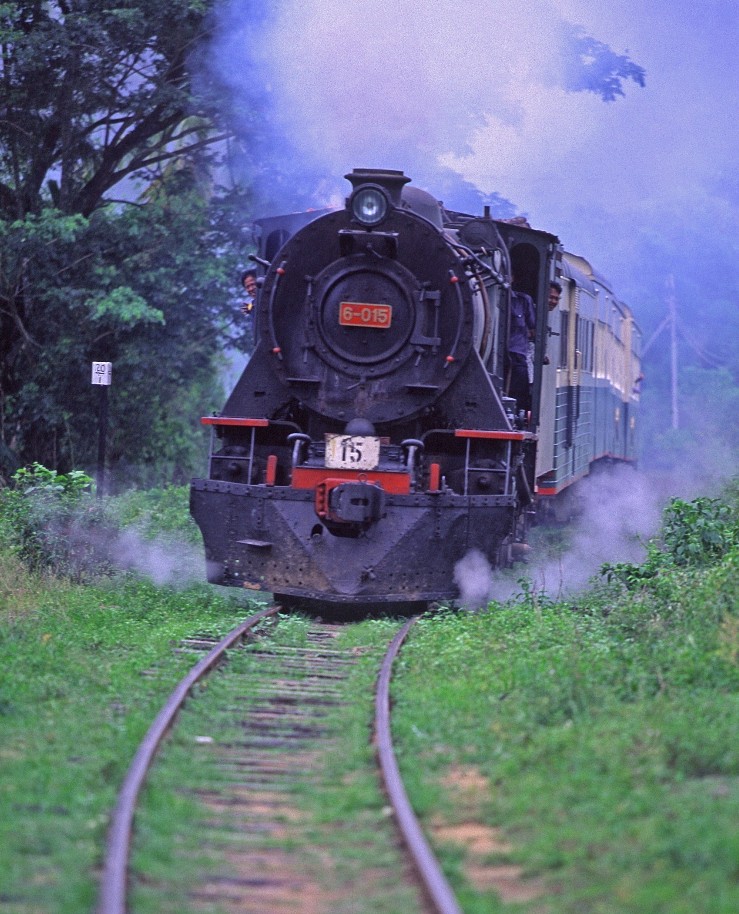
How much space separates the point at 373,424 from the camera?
9.95m

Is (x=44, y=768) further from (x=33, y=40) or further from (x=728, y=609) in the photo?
(x=33, y=40)

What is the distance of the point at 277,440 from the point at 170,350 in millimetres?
7701

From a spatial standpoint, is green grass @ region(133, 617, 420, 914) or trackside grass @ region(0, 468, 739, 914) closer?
green grass @ region(133, 617, 420, 914)

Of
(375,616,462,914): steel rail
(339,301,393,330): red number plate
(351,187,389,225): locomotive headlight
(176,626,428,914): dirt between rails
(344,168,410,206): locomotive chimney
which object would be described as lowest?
(176,626,428,914): dirt between rails

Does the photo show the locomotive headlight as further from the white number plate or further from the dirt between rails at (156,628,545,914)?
the dirt between rails at (156,628,545,914)

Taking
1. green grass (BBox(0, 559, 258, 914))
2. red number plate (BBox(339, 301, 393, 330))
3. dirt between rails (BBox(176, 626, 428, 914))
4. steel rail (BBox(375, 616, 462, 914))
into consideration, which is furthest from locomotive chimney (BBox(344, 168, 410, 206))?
dirt between rails (BBox(176, 626, 428, 914))

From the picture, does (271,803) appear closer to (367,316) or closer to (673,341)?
(367,316)

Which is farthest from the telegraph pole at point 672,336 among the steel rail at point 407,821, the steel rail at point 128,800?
the steel rail at point 407,821

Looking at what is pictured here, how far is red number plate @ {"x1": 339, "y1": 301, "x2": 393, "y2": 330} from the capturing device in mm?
9805

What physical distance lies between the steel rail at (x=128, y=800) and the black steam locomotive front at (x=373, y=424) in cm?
192

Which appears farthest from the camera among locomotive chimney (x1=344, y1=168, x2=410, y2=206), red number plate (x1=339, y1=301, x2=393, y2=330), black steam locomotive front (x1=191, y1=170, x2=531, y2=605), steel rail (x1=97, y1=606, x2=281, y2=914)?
red number plate (x1=339, y1=301, x2=393, y2=330)

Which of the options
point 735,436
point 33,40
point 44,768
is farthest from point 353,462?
point 735,436

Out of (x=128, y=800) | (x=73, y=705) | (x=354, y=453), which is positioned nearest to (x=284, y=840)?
(x=128, y=800)

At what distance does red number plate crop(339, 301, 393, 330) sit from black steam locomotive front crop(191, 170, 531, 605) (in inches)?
0.4
